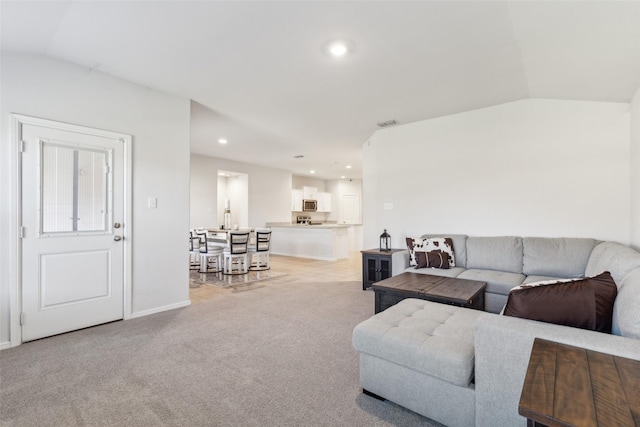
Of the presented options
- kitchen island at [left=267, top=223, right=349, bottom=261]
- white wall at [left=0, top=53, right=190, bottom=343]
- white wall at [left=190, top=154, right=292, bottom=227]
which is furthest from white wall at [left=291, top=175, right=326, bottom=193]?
white wall at [left=0, top=53, right=190, bottom=343]

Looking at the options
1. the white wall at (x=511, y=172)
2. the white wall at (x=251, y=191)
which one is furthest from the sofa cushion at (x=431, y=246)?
the white wall at (x=251, y=191)

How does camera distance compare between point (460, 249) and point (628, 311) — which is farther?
point (460, 249)

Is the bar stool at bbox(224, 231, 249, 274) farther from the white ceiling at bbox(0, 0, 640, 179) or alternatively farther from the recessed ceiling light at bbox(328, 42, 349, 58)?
the recessed ceiling light at bbox(328, 42, 349, 58)

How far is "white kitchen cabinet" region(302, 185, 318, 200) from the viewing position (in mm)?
10691

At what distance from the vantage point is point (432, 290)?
109 inches

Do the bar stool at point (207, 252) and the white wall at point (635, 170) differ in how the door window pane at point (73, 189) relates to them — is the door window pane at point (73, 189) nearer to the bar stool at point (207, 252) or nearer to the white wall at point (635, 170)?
the bar stool at point (207, 252)

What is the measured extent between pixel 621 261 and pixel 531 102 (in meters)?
2.55

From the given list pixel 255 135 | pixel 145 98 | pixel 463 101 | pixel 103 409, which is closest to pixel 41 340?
pixel 103 409

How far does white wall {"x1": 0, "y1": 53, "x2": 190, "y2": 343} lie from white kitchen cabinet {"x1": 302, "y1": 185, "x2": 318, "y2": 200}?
6.89 m

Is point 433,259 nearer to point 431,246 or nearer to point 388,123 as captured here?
point 431,246

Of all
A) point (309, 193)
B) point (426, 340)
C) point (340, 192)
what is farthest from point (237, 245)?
point (340, 192)

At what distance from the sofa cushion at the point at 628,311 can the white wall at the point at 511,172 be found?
2.56 meters

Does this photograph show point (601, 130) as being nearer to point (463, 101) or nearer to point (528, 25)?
point (463, 101)

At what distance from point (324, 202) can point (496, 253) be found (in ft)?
26.2
